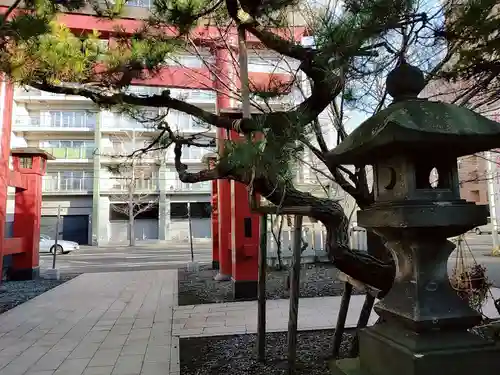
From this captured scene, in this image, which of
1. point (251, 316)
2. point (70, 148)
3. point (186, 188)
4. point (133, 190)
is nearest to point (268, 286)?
point (251, 316)

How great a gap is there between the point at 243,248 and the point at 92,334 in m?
2.44

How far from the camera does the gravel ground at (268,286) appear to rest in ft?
19.8

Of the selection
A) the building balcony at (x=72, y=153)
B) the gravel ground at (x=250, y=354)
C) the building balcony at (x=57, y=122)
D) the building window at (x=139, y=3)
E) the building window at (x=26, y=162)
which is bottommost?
the gravel ground at (x=250, y=354)

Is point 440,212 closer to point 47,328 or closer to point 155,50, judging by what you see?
point 155,50

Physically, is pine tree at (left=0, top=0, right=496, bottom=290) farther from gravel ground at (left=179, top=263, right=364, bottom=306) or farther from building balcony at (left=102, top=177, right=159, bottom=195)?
building balcony at (left=102, top=177, right=159, bottom=195)

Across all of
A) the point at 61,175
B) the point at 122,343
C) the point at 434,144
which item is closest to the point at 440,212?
the point at 434,144

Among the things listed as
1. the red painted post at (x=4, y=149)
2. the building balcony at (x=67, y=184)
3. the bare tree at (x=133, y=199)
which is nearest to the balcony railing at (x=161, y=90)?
the red painted post at (x=4, y=149)

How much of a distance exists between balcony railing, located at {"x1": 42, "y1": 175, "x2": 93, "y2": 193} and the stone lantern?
78.4 ft

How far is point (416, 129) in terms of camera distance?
144 cm

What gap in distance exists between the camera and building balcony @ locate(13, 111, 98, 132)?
2253 centimetres

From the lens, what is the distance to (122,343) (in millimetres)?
3781

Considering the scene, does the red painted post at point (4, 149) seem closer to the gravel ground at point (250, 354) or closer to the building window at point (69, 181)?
the gravel ground at point (250, 354)

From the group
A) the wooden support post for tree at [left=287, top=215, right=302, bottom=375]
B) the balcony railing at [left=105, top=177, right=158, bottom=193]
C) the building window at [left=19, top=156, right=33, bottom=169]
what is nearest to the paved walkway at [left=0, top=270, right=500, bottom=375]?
the wooden support post for tree at [left=287, top=215, right=302, bottom=375]

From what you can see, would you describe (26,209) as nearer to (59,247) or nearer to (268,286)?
(268,286)
